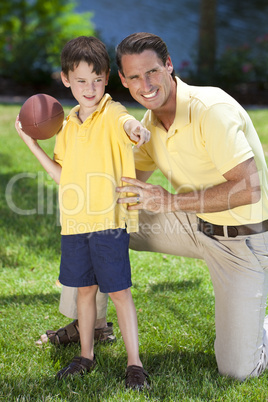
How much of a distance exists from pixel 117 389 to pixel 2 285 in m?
1.53

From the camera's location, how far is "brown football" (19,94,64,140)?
287 centimetres

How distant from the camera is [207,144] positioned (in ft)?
9.36

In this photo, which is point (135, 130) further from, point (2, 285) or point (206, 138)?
point (2, 285)

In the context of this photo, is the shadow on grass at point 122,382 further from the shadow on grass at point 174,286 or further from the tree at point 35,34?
the tree at point 35,34

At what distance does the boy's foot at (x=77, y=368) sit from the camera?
2869 millimetres

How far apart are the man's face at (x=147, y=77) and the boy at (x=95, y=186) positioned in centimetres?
15

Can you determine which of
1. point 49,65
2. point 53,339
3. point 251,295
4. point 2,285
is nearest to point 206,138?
point 251,295

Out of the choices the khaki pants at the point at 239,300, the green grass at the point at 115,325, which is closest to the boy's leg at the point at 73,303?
the khaki pants at the point at 239,300

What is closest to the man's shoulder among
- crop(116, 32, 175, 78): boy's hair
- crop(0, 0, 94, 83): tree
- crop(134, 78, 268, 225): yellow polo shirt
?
crop(134, 78, 268, 225): yellow polo shirt

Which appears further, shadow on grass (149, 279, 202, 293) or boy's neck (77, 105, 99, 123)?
shadow on grass (149, 279, 202, 293)

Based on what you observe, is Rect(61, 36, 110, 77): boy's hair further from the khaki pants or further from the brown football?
the khaki pants

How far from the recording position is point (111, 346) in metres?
3.21

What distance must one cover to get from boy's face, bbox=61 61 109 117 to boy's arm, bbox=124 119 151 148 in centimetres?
24

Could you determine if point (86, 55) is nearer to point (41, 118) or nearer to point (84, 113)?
point (84, 113)
